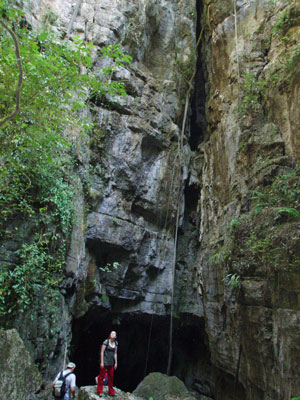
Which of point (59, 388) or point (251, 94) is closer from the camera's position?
point (59, 388)

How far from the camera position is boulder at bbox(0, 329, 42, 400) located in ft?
16.2

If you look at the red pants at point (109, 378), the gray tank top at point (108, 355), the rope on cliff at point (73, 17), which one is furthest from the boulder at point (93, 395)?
the rope on cliff at point (73, 17)

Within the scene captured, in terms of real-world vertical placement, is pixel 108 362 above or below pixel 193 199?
below

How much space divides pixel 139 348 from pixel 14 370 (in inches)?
463

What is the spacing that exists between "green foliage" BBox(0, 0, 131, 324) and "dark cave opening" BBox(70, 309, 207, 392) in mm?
Answer: 7733

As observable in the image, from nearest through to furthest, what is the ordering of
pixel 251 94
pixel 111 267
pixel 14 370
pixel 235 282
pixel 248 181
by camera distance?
1. pixel 14 370
2. pixel 235 282
3. pixel 248 181
4. pixel 251 94
5. pixel 111 267

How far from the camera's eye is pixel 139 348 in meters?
15.7

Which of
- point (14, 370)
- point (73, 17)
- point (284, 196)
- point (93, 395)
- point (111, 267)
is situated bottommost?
point (93, 395)

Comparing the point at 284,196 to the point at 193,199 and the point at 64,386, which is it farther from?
the point at 193,199

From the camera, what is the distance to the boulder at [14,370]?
16.2ft

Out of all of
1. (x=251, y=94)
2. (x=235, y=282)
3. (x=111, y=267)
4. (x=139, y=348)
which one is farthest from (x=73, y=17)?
(x=139, y=348)

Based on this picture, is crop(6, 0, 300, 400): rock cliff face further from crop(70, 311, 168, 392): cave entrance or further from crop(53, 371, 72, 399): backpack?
crop(53, 371, 72, 399): backpack

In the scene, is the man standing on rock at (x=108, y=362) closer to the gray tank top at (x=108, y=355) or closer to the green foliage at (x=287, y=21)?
the gray tank top at (x=108, y=355)

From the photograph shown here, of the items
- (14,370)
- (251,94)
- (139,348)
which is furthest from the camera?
(139,348)
